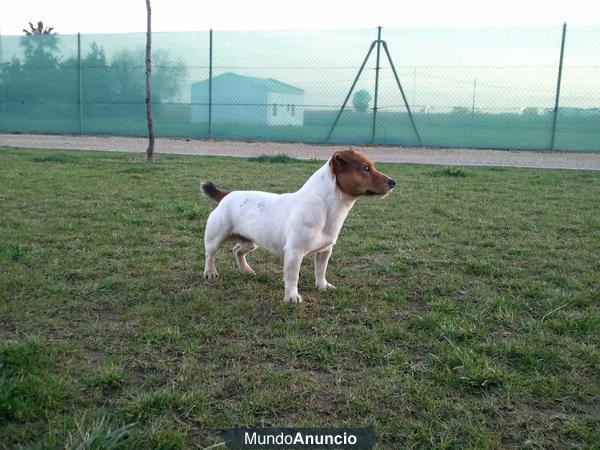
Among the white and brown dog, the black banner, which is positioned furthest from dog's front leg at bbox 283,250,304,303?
the black banner

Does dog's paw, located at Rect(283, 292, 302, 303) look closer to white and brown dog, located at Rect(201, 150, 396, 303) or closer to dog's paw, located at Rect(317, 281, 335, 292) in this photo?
white and brown dog, located at Rect(201, 150, 396, 303)

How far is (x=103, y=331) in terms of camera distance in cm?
312

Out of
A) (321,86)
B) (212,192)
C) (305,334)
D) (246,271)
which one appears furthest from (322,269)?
(321,86)

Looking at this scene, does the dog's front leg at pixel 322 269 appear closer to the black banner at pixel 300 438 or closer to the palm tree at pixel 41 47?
the black banner at pixel 300 438

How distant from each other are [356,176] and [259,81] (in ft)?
56.4

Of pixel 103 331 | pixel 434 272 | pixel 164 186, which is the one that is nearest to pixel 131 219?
pixel 164 186

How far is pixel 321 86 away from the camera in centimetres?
1909

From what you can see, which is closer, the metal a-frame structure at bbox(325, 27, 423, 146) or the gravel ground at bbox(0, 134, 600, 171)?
the gravel ground at bbox(0, 134, 600, 171)

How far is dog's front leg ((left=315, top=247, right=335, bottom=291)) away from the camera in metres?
4.00

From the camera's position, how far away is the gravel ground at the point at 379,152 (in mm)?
13703

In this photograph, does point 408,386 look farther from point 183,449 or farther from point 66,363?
point 66,363

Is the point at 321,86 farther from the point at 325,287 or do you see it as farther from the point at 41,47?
the point at 325,287

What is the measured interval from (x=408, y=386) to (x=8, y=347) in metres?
1.98

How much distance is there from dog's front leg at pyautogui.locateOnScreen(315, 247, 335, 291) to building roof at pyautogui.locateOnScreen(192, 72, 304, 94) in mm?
16209
